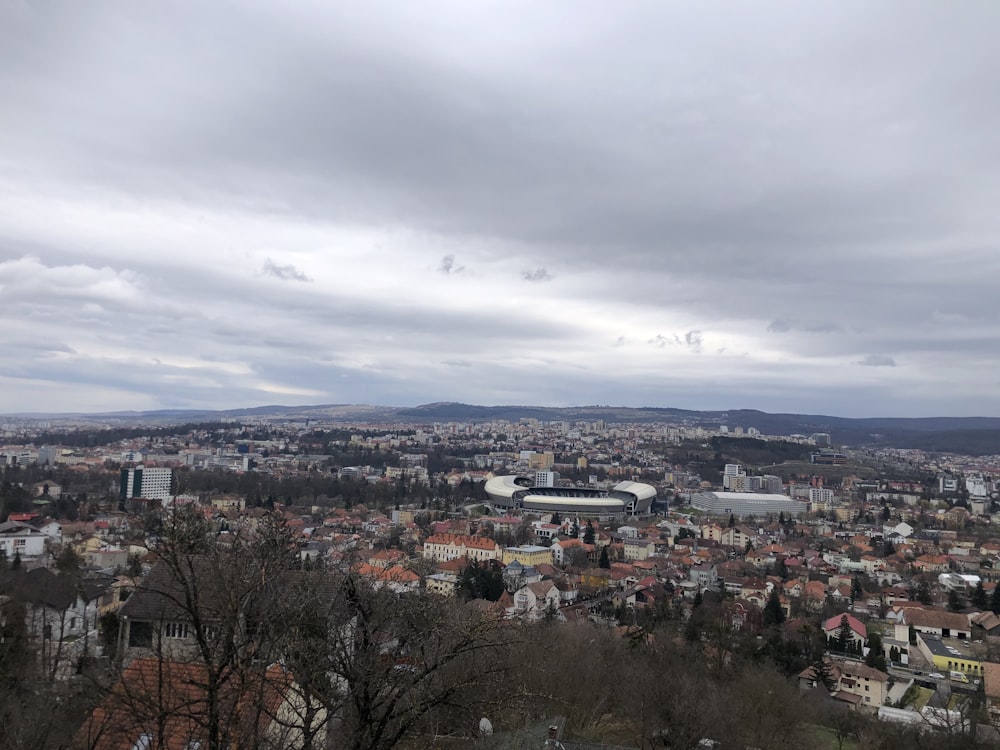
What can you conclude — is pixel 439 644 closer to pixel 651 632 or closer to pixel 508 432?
pixel 651 632

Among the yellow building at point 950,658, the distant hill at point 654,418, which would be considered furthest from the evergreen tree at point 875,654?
the distant hill at point 654,418

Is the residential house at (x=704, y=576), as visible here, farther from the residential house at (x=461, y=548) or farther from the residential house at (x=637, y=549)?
the residential house at (x=461, y=548)

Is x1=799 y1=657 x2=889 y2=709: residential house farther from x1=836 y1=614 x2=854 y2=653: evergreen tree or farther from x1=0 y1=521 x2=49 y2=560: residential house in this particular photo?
x1=0 y1=521 x2=49 y2=560: residential house

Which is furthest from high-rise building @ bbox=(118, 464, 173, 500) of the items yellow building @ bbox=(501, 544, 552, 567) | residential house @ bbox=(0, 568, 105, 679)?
residential house @ bbox=(0, 568, 105, 679)

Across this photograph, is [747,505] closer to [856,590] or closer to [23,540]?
[856,590]

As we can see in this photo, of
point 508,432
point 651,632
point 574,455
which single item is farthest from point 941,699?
point 508,432
